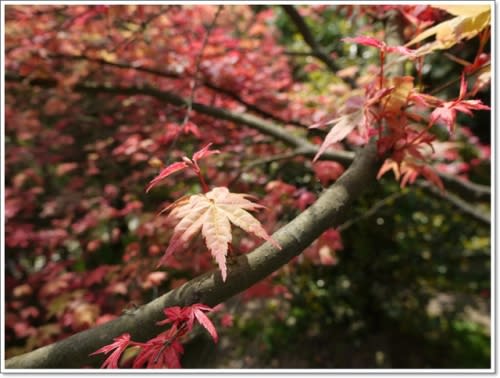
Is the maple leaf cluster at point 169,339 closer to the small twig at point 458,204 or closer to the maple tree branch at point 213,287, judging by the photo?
the maple tree branch at point 213,287

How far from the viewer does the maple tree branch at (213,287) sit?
0.94 meters

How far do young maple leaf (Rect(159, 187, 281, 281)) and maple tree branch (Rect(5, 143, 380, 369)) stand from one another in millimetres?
59

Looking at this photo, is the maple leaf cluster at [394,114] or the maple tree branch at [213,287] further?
the maple leaf cluster at [394,114]

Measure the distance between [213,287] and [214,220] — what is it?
6.3 inches

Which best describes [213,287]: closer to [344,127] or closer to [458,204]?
[344,127]

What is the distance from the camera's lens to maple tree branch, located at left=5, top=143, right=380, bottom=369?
0.94 meters

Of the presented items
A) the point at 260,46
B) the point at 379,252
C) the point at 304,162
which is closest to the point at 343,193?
the point at 304,162

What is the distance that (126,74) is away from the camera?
2.98 m

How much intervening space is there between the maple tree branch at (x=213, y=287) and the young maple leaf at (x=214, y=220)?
59 mm

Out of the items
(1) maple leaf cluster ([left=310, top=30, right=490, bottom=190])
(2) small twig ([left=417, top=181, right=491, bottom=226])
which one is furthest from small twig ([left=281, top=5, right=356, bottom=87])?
(1) maple leaf cluster ([left=310, top=30, right=490, bottom=190])

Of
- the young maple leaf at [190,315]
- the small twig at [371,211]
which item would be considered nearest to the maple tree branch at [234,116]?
the small twig at [371,211]

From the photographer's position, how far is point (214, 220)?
0.94 meters

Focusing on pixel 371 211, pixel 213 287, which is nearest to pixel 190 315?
pixel 213 287

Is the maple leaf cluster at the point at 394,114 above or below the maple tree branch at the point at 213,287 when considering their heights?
above
